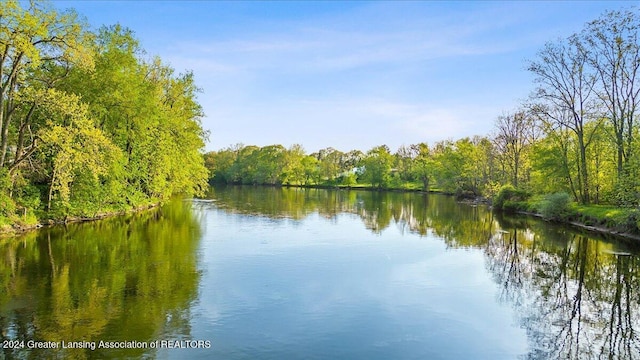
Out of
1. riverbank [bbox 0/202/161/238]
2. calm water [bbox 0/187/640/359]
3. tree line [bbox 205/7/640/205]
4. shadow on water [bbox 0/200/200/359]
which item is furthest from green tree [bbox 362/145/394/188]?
shadow on water [bbox 0/200/200/359]

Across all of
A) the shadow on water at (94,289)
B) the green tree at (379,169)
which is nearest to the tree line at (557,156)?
the green tree at (379,169)

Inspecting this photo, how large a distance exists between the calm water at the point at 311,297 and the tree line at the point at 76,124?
383cm

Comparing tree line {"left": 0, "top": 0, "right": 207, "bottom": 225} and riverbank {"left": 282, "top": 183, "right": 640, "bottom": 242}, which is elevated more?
tree line {"left": 0, "top": 0, "right": 207, "bottom": 225}

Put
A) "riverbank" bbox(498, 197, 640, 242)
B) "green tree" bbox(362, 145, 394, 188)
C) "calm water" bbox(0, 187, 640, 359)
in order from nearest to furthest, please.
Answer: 1. "calm water" bbox(0, 187, 640, 359)
2. "riverbank" bbox(498, 197, 640, 242)
3. "green tree" bbox(362, 145, 394, 188)

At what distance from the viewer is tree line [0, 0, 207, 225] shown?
24.6 metres

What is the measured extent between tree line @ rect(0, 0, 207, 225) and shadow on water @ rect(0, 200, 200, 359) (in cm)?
429

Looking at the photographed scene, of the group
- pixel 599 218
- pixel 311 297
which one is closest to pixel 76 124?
pixel 311 297

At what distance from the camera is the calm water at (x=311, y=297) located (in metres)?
11.1

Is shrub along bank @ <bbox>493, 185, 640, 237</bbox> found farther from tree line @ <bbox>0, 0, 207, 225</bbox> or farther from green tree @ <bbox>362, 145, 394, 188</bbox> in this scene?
green tree @ <bbox>362, 145, 394, 188</bbox>

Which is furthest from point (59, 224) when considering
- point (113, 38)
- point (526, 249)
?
point (526, 249)

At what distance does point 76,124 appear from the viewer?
2714 cm

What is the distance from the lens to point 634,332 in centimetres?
1277

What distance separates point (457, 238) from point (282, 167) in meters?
102

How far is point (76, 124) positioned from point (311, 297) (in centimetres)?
2047
